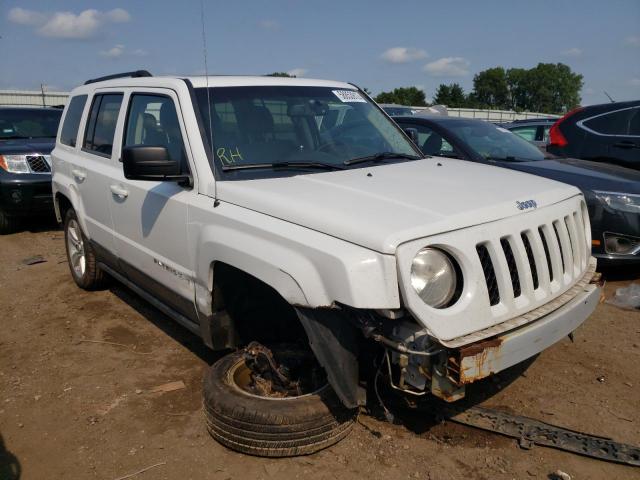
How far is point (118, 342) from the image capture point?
454cm

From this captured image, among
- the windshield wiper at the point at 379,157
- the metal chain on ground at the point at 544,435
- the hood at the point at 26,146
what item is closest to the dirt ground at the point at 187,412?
the metal chain on ground at the point at 544,435

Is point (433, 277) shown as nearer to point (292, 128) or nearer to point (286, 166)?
point (286, 166)

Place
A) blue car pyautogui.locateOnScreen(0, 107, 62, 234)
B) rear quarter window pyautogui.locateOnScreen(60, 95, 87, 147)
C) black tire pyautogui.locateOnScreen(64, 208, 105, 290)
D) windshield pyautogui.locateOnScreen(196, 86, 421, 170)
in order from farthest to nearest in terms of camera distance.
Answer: blue car pyautogui.locateOnScreen(0, 107, 62, 234), black tire pyautogui.locateOnScreen(64, 208, 105, 290), rear quarter window pyautogui.locateOnScreen(60, 95, 87, 147), windshield pyautogui.locateOnScreen(196, 86, 421, 170)

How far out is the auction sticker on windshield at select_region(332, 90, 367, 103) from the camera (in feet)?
13.7

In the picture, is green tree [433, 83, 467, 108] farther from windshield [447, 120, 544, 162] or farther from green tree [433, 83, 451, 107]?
windshield [447, 120, 544, 162]

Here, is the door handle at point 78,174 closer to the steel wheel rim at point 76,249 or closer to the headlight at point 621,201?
the steel wheel rim at point 76,249

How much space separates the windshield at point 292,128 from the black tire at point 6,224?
246 inches

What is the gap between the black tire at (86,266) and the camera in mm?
5301

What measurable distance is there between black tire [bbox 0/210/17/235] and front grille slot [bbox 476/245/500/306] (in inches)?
309

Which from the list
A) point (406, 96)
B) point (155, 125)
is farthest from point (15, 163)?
point (406, 96)

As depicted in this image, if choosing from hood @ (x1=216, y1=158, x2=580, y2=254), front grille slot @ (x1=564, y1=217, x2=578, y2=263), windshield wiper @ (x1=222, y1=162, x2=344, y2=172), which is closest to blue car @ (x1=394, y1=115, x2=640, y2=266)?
hood @ (x1=216, y1=158, x2=580, y2=254)

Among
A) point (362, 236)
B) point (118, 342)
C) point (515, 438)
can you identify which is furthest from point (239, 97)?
point (515, 438)

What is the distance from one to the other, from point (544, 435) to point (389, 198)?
1528 millimetres

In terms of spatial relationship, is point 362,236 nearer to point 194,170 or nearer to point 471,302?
point 471,302
